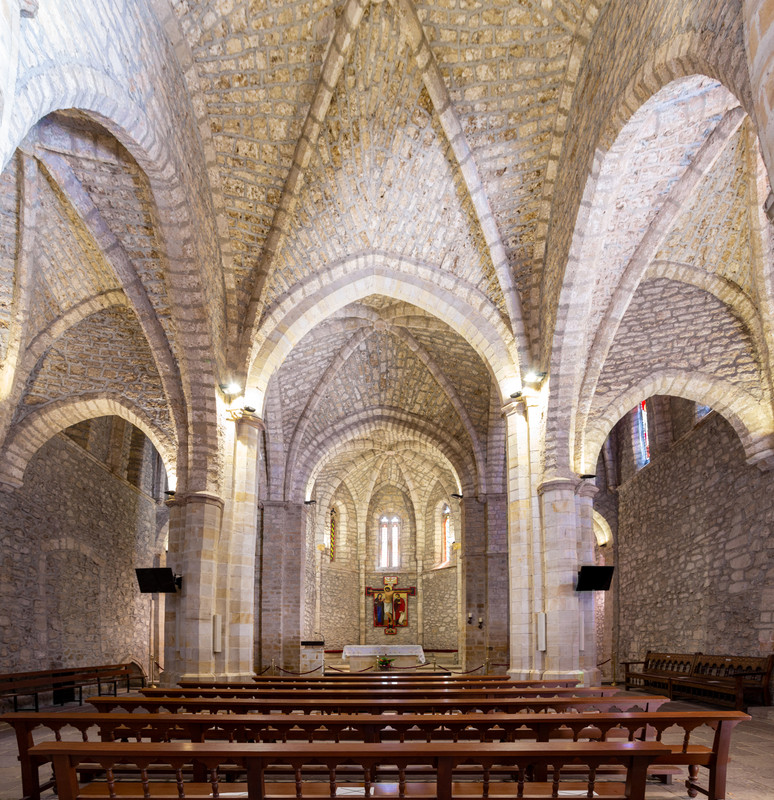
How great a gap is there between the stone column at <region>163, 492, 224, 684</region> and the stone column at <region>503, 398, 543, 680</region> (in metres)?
4.61

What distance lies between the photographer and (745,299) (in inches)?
486

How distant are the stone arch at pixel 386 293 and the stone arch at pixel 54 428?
2.50 metres

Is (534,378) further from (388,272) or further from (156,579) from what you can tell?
(156,579)

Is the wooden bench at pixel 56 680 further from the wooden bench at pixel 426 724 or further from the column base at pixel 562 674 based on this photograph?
the column base at pixel 562 674

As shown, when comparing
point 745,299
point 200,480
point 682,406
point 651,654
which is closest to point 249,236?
point 200,480


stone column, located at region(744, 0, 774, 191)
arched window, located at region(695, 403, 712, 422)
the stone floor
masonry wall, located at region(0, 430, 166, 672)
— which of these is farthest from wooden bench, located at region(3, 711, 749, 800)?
arched window, located at region(695, 403, 712, 422)

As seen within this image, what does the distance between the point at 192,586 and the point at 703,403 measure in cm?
884

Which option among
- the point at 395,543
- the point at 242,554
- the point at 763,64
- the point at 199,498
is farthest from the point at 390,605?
the point at 763,64

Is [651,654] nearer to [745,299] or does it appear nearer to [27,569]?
[745,299]

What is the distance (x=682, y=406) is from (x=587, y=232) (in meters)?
7.91

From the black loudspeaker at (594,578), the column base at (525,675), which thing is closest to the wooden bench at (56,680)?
the column base at (525,675)

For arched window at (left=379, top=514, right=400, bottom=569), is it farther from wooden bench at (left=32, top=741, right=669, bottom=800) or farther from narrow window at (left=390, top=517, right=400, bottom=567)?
wooden bench at (left=32, top=741, right=669, bottom=800)

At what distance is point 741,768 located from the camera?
645cm

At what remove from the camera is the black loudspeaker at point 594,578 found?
36.1ft
